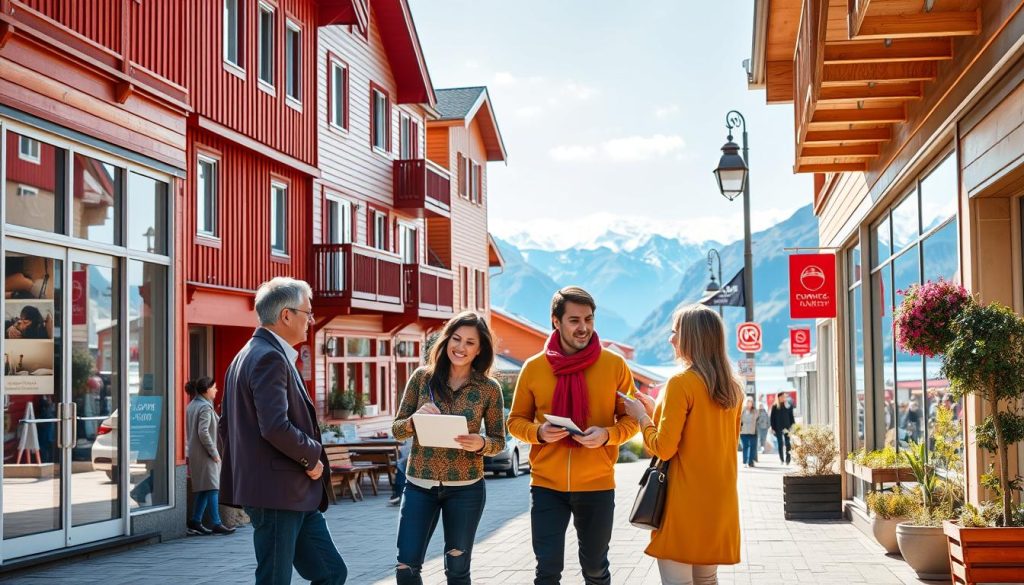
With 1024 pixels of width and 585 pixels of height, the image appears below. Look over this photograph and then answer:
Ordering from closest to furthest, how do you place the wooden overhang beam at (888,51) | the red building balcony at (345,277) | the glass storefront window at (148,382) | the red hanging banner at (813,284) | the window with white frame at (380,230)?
the wooden overhang beam at (888,51) → the glass storefront window at (148,382) → the red hanging banner at (813,284) → the red building balcony at (345,277) → the window with white frame at (380,230)


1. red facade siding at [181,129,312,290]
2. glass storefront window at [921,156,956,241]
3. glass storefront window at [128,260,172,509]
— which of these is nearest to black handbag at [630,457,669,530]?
glass storefront window at [921,156,956,241]

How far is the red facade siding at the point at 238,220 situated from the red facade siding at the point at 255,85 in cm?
40

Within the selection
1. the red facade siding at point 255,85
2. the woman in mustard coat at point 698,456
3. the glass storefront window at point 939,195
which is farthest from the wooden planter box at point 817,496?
the red facade siding at point 255,85

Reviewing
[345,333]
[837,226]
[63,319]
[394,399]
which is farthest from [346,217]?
[63,319]

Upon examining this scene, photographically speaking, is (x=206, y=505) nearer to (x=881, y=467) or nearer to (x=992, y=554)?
(x=881, y=467)

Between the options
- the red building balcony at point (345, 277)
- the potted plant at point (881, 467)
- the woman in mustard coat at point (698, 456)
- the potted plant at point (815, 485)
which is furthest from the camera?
the red building balcony at point (345, 277)

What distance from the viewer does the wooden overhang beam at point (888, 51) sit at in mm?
9305

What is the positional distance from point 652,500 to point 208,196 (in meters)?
14.7

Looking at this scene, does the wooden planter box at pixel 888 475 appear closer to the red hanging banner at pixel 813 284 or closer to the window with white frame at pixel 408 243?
the red hanging banner at pixel 813 284

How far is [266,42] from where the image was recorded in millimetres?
21609

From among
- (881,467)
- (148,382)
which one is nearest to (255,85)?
(148,382)

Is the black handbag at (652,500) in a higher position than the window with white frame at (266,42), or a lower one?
lower

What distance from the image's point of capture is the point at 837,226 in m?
17.3

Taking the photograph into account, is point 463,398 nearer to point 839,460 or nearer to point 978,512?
point 978,512
